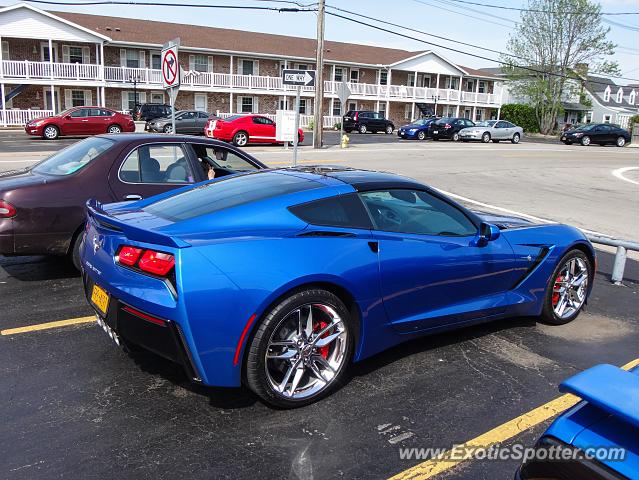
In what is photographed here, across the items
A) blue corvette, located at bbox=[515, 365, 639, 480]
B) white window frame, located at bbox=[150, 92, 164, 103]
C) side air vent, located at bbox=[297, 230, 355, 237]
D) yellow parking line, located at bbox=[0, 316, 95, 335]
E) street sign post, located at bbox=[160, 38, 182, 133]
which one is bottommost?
yellow parking line, located at bbox=[0, 316, 95, 335]

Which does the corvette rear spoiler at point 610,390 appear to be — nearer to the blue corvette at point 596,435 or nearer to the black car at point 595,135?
the blue corvette at point 596,435

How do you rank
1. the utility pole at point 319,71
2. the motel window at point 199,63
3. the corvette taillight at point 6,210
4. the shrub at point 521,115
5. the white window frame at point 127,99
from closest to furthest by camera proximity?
the corvette taillight at point 6,210
the utility pole at point 319,71
the white window frame at point 127,99
the motel window at point 199,63
the shrub at point 521,115

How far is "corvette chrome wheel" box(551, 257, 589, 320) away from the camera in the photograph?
5.06 metres

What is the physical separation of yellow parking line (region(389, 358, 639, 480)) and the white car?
35363mm

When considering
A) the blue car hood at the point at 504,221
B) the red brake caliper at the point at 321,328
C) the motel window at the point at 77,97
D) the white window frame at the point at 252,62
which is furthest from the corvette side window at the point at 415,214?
the white window frame at the point at 252,62

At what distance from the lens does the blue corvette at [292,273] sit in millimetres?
3125

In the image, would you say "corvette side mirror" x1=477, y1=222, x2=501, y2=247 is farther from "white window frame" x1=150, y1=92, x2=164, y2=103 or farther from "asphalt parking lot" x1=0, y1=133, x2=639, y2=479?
"white window frame" x1=150, y1=92, x2=164, y2=103

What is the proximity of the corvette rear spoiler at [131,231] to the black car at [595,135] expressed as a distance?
142ft

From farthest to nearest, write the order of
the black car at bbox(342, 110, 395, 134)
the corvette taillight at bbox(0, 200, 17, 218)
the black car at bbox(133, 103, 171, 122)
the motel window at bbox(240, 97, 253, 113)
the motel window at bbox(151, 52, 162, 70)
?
the motel window at bbox(240, 97, 253, 113) → the motel window at bbox(151, 52, 162, 70) → the black car at bbox(342, 110, 395, 134) → the black car at bbox(133, 103, 171, 122) → the corvette taillight at bbox(0, 200, 17, 218)

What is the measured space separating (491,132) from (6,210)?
35.9 metres

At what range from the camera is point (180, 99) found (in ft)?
139

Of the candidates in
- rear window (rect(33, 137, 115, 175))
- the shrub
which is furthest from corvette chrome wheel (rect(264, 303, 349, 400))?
the shrub

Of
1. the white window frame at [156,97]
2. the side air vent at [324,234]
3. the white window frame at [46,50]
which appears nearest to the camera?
the side air vent at [324,234]

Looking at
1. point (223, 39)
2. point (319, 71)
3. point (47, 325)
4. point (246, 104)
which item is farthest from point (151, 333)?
point (223, 39)
